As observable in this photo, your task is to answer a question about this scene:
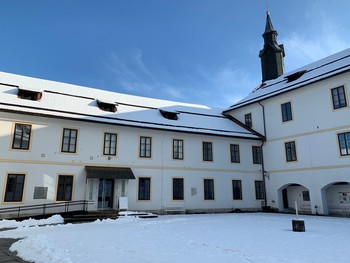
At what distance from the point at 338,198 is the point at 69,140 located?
64.2 ft

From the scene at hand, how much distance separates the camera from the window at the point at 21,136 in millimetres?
16641

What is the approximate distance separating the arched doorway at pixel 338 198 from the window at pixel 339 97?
5550 mm

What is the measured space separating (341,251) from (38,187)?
51.9 feet

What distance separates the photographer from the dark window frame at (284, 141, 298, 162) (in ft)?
72.4

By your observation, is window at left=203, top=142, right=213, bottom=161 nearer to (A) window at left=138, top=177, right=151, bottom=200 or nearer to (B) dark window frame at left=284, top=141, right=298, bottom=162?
(A) window at left=138, top=177, right=151, bottom=200

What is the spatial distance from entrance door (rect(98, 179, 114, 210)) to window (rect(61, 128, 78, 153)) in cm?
300

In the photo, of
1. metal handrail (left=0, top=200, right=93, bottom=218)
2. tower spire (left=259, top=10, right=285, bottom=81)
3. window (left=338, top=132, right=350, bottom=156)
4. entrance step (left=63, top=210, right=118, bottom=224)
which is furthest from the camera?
tower spire (left=259, top=10, right=285, bottom=81)

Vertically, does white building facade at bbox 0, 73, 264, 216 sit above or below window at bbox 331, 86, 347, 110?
below

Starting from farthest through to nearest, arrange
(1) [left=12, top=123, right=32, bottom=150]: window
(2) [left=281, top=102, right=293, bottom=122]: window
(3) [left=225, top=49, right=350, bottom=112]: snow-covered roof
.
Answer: (2) [left=281, top=102, right=293, bottom=122]: window
(3) [left=225, top=49, right=350, bottom=112]: snow-covered roof
(1) [left=12, top=123, right=32, bottom=150]: window

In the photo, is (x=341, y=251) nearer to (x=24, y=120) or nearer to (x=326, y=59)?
(x=24, y=120)

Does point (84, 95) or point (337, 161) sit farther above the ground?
point (84, 95)

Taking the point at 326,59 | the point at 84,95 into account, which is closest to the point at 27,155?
the point at 84,95

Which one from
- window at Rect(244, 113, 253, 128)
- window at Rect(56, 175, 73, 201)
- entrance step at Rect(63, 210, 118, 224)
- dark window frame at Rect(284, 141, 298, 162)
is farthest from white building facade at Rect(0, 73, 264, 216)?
dark window frame at Rect(284, 141, 298, 162)

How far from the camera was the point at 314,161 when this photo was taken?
20.4 meters
